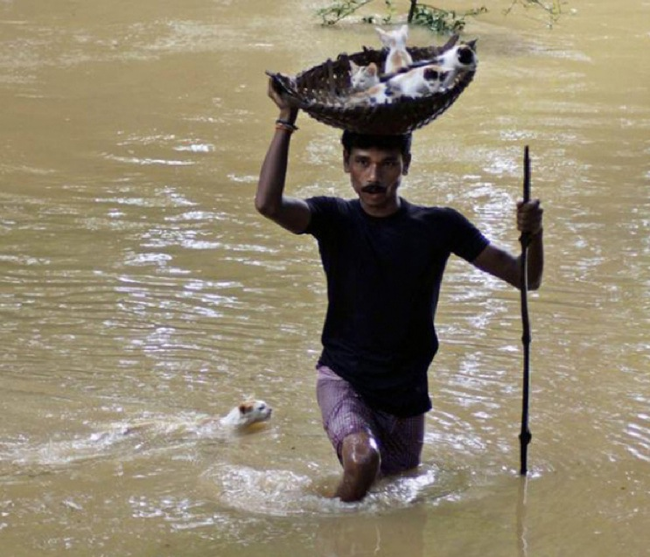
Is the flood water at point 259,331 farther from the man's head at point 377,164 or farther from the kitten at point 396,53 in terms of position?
the kitten at point 396,53

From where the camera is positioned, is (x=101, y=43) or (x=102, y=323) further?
(x=101, y=43)

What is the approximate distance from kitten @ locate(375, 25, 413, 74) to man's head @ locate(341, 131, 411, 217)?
0.24m

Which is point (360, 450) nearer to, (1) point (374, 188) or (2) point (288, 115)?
(1) point (374, 188)

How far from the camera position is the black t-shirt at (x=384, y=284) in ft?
12.8

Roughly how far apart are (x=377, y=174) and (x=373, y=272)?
12.2 inches

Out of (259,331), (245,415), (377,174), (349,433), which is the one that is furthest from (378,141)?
(259,331)

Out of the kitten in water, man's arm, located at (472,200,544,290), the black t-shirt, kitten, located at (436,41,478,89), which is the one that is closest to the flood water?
the kitten in water

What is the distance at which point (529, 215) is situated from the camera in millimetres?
3816

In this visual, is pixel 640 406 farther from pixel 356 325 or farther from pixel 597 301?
pixel 356 325

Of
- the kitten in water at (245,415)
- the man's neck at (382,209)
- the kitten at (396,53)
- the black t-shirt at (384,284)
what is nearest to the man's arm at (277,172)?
the black t-shirt at (384,284)

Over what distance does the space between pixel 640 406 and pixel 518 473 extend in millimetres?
839

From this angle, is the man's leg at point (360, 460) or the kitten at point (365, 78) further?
the kitten at point (365, 78)

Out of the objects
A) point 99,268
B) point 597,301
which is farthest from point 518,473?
point 99,268

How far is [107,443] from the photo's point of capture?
465 centimetres
